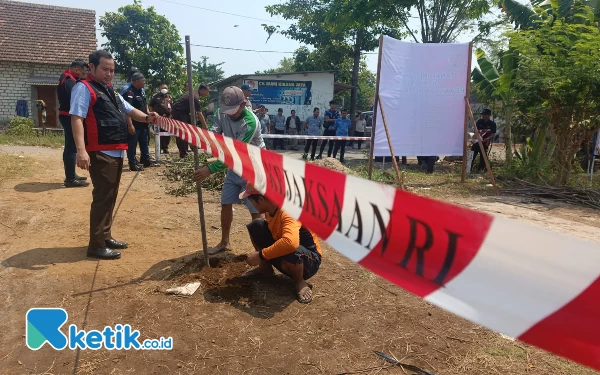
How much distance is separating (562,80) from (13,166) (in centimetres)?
1016

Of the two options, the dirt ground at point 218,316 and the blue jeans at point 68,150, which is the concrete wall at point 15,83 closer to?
the blue jeans at point 68,150

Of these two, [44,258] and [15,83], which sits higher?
[15,83]

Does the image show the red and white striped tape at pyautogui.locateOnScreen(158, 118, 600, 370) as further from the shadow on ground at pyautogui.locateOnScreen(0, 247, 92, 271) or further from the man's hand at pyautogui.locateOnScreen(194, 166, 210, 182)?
the shadow on ground at pyautogui.locateOnScreen(0, 247, 92, 271)

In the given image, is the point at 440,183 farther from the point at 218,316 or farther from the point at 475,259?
the point at 475,259

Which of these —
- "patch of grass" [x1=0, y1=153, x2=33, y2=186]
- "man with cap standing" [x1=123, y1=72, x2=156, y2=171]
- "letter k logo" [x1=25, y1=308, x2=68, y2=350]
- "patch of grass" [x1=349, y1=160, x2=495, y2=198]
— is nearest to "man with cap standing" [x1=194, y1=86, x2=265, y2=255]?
"letter k logo" [x1=25, y1=308, x2=68, y2=350]

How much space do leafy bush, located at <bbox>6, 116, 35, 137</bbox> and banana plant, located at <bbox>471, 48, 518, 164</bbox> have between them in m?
15.6

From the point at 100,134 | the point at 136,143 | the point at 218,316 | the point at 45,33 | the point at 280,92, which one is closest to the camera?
the point at 218,316

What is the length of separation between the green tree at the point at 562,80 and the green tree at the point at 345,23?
9.87 metres

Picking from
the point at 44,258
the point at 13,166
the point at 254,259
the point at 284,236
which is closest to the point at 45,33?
the point at 13,166

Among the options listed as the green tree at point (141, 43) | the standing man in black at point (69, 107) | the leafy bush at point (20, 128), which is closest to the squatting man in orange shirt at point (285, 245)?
the standing man in black at point (69, 107)

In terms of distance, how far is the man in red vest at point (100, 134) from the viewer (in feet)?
11.7

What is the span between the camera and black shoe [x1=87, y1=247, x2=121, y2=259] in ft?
12.5

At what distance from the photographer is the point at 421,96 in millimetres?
8438

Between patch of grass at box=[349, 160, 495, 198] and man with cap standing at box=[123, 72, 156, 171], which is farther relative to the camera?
patch of grass at box=[349, 160, 495, 198]
